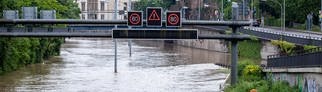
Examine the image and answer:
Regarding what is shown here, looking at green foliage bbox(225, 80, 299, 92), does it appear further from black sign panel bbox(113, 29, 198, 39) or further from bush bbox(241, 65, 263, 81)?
bush bbox(241, 65, 263, 81)

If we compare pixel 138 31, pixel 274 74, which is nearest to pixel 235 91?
pixel 274 74

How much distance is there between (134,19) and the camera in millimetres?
54594

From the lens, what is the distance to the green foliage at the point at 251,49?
380ft

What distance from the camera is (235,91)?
51.7 metres

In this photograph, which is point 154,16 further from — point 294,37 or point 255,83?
point 294,37

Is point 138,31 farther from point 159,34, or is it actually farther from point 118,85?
point 118,85

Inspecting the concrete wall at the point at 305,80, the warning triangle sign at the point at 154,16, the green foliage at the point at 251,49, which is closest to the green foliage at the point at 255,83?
the concrete wall at the point at 305,80

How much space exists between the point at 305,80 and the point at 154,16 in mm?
14792

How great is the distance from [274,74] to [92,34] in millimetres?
12385

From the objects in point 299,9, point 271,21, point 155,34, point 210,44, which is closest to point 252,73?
point 155,34

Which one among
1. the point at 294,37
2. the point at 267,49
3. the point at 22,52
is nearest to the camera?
the point at 22,52

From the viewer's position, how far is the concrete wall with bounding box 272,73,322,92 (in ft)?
128

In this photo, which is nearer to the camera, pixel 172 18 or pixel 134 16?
pixel 134 16

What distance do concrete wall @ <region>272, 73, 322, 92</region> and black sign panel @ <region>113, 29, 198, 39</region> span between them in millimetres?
7036
